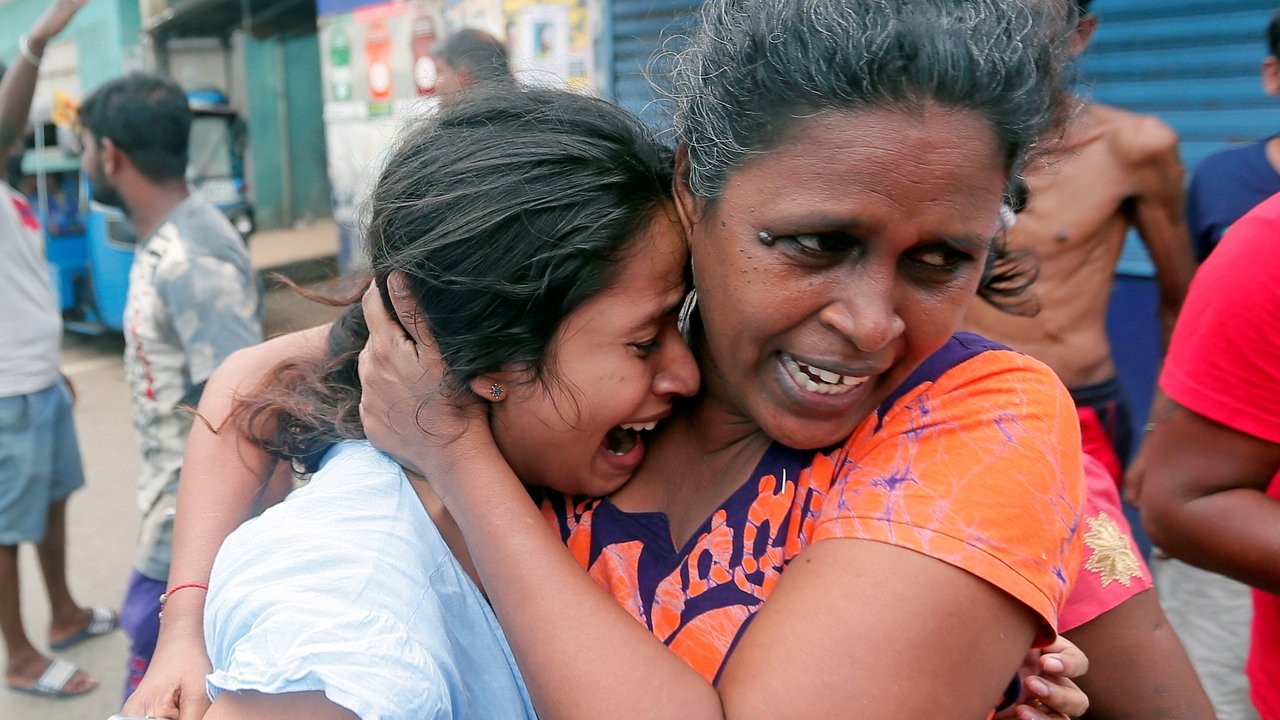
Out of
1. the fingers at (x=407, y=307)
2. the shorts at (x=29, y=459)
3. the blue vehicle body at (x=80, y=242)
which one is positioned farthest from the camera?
the blue vehicle body at (x=80, y=242)

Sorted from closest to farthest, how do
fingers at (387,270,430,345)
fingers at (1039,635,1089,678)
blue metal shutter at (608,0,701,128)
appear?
1. fingers at (1039,635,1089,678)
2. fingers at (387,270,430,345)
3. blue metal shutter at (608,0,701,128)

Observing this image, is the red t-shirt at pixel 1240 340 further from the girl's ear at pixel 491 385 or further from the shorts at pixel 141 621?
the shorts at pixel 141 621

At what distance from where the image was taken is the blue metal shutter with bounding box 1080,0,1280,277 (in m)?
4.30

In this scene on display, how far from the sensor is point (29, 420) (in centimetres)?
373

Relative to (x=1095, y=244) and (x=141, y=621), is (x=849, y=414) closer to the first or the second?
(x=141, y=621)

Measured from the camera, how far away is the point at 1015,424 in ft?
3.74

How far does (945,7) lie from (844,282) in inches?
12.6

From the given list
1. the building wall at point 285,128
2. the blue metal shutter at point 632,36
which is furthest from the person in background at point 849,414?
the building wall at point 285,128

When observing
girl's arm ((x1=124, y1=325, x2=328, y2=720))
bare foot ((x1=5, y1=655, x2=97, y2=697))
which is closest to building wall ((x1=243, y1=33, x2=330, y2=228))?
bare foot ((x1=5, y1=655, x2=97, y2=697))

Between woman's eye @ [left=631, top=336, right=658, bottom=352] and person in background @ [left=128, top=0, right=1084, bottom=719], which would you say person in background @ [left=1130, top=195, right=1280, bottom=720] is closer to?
person in background @ [left=128, top=0, right=1084, bottom=719]

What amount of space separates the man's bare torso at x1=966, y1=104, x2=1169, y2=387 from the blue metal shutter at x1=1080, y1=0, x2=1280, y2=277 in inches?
50.2

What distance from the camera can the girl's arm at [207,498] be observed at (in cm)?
156

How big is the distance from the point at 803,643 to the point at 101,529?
5374mm

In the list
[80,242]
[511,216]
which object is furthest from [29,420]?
[80,242]
